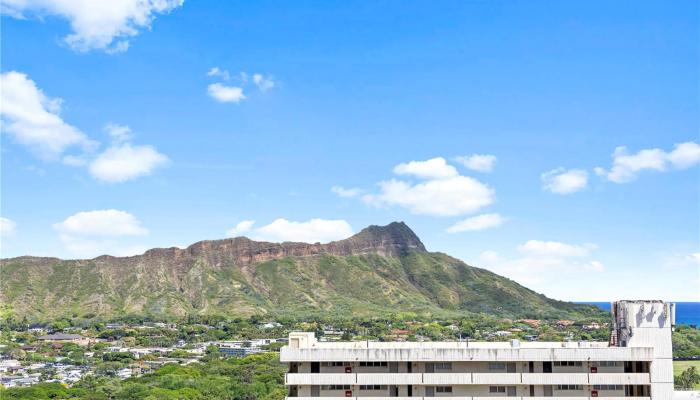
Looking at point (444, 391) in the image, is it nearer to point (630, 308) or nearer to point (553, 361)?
point (553, 361)

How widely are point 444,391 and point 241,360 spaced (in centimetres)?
13991

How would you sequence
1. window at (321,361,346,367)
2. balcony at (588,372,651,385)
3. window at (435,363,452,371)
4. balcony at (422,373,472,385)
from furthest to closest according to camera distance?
window at (435,363,452,371) < window at (321,361,346,367) < balcony at (422,373,472,385) < balcony at (588,372,651,385)

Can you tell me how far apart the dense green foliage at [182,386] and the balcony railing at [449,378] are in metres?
78.5

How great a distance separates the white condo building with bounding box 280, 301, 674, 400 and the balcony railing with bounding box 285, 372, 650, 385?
0.08 metres

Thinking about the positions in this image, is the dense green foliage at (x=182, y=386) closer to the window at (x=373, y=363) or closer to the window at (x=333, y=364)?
the window at (x=333, y=364)

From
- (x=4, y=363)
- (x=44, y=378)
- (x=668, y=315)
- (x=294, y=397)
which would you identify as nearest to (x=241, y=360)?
(x=44, y=378)

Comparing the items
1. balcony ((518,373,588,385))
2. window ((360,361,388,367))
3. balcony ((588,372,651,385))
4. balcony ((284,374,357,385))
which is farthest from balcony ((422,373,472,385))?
balcony ((588,372,651,385))

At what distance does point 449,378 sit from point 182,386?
10059cm

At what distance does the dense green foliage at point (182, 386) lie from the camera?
5148 inches

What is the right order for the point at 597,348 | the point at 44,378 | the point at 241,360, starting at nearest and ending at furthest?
the point at 597,348 < the point at 44,378 < the point at 241,360

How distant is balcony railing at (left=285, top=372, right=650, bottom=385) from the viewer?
54000 millimetres

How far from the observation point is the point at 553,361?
54406 mm

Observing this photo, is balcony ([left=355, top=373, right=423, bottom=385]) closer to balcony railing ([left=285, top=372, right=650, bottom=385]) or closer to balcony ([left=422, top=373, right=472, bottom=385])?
balcony railing ([left=285, top=372, right=650, bottom=385])

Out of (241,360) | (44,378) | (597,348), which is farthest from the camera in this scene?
(241,360)
